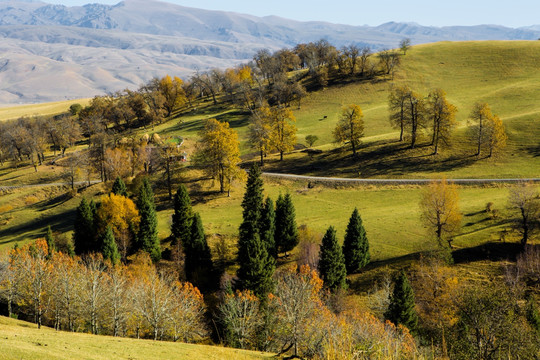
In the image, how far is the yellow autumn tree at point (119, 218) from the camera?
2968 inches

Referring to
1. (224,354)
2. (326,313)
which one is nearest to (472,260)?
(326,313)

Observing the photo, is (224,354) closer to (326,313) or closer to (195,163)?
(326,313)

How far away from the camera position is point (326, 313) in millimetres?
42281

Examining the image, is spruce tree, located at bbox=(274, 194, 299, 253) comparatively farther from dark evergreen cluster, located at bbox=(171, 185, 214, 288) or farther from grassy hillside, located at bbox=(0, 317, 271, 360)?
grassy hillside, located at bbox=(0, 317, 271, 360)

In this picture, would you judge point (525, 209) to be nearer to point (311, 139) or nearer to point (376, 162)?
point (376, 162)

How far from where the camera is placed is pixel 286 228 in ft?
228

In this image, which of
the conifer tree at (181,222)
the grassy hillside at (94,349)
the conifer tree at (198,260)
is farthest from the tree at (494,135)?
the grassy hillside at (94,349)

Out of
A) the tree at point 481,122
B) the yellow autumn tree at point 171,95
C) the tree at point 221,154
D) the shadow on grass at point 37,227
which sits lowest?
the shadow on grass at point 37,227

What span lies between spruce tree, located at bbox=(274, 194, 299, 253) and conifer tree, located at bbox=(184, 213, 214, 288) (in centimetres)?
1269

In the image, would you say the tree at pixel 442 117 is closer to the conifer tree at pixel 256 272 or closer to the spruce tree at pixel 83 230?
the conifer tree at pixel 256 272

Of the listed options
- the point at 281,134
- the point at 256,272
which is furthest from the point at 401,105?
the point at 256,272

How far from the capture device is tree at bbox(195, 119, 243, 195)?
9319 cm

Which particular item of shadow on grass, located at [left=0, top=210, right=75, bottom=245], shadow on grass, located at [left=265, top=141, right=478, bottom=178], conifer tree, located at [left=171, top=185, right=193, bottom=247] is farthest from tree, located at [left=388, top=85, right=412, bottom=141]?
shadow on grass, located at [left=0, top=210, right=75, bottom=245]

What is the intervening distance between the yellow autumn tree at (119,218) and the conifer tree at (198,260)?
14.9 m
